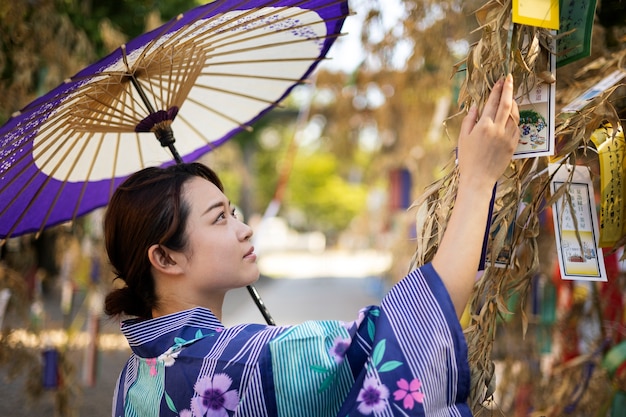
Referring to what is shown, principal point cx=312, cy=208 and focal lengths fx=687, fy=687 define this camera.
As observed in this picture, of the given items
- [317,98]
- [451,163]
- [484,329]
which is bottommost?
[484,329]

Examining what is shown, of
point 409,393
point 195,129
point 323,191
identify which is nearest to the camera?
point 409,393

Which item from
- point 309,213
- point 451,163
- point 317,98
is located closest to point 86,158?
point 451,163

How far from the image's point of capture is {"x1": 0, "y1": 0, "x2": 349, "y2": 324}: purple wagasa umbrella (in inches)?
69.1

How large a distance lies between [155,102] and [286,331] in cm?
109

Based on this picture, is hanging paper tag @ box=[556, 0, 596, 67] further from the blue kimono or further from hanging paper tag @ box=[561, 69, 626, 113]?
the blue kimono

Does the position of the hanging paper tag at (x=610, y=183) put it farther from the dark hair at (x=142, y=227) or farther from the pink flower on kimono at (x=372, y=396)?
the dark hair at (x=142, y=227)

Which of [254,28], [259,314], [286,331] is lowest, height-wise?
[259,314]

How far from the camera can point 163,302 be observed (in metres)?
1.54

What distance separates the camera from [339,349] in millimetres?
1195

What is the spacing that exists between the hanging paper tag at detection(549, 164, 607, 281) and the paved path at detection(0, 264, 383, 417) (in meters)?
1.39

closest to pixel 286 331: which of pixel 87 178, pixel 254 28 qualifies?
pixel 254 28

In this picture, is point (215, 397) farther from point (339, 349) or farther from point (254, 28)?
point (254, 28)

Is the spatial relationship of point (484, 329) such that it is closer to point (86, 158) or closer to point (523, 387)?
point (86, 158)

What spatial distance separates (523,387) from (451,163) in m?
2.48
